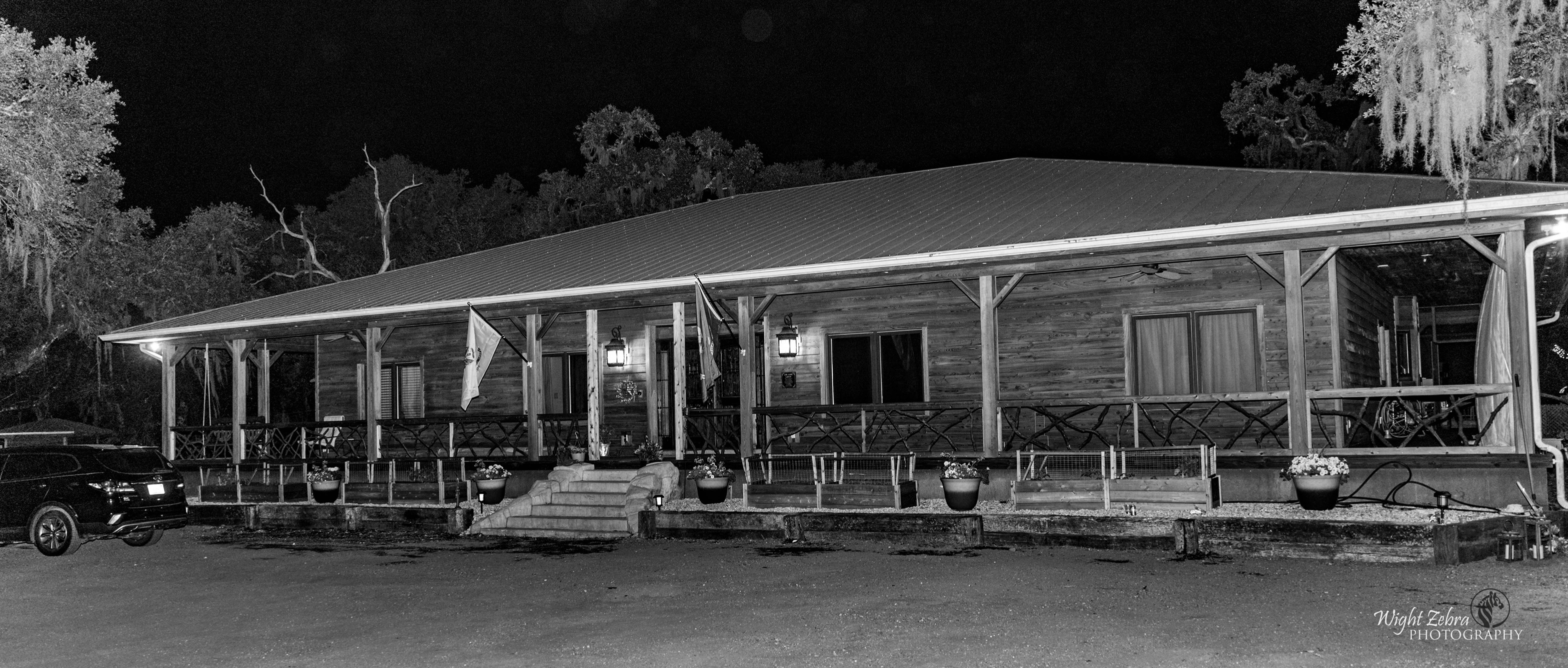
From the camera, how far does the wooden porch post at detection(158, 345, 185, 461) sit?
22.1 metres

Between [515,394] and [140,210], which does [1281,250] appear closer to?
[515,394]

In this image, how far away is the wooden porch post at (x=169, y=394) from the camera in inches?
870

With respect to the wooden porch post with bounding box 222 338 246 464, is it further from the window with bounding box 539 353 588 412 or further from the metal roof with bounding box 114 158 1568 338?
the window with bounding box 539 353 588 412

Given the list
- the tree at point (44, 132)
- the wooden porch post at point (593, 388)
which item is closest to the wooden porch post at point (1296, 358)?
the wooden porch post at point (593, 388)

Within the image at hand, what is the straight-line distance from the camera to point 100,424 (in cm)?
3369

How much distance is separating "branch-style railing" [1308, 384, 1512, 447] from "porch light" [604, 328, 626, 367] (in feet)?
32.3

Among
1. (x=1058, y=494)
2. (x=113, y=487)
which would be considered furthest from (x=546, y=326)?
(x=1058, y=494)

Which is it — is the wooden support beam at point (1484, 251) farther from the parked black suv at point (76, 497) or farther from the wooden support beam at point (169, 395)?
the wooden support beam at point (169, 395)

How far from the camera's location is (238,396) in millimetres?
21906

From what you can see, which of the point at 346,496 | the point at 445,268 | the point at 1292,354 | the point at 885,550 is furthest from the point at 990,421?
the point at 445,268

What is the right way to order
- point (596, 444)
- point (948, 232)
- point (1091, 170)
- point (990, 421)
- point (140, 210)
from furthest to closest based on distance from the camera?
point (140, 210)
point (1091, 170)
point (596, 444)
point (948, 232)
point (990, 421)

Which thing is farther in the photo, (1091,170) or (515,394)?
(515,394)

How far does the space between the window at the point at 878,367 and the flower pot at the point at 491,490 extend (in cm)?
514

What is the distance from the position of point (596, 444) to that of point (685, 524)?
347cm
